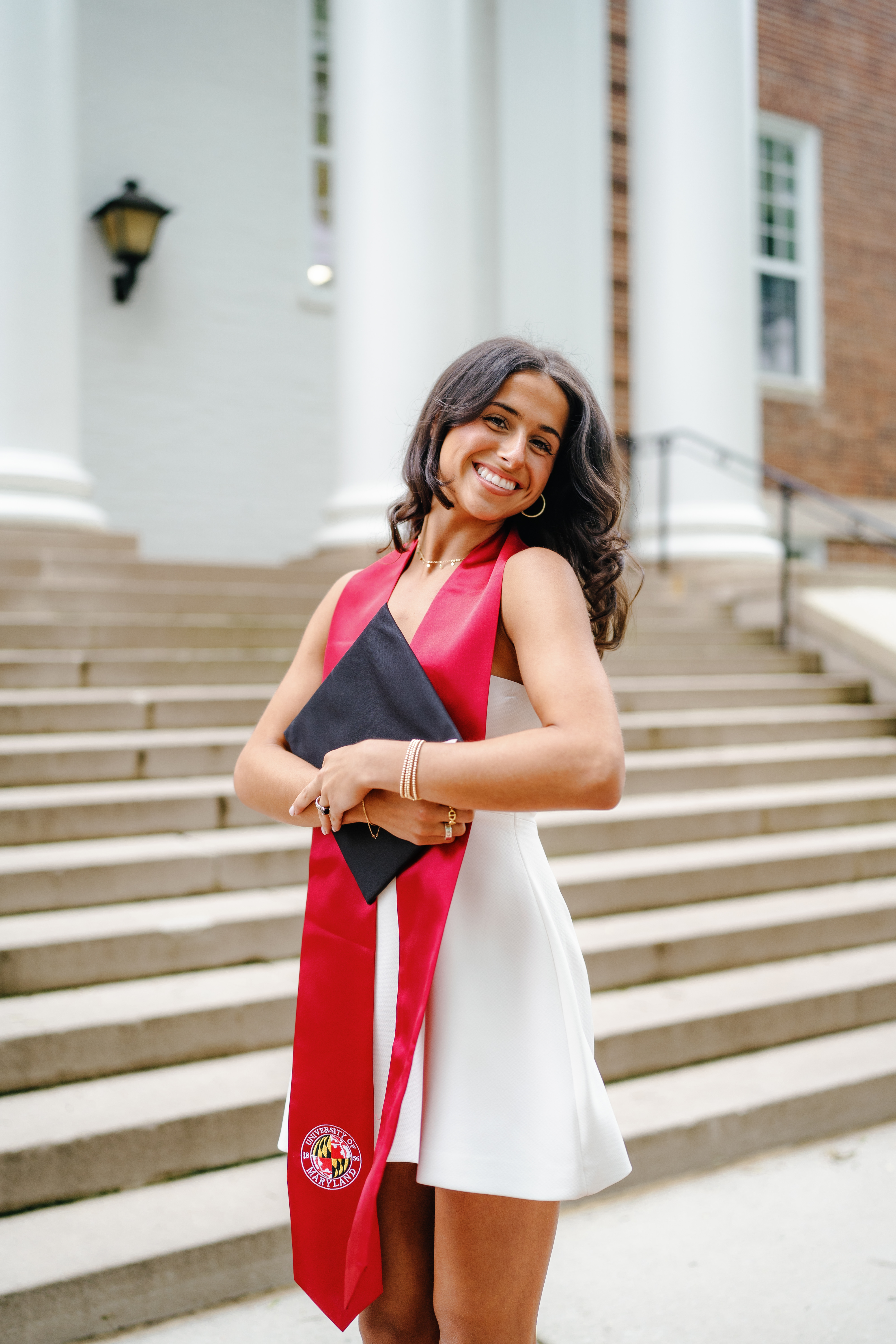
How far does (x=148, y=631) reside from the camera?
513 cm

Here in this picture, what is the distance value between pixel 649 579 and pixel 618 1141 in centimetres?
657

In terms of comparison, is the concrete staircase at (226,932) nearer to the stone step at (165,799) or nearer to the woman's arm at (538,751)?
the stone step at (165,799)

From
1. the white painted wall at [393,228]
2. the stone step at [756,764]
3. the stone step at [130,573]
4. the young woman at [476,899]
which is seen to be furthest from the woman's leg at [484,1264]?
the white painted wall at [393,228]

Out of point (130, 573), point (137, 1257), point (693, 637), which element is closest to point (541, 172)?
point (693, 637)

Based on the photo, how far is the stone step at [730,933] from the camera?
12.4 feet

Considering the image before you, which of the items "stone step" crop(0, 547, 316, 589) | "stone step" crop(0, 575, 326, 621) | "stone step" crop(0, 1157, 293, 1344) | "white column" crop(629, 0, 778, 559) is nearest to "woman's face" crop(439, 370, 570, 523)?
"stone step" crop(0, 1157, 293, 1344)

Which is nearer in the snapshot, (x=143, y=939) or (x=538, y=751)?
(x=538, y=751)

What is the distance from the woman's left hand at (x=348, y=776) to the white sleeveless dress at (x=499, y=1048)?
169 millimetres

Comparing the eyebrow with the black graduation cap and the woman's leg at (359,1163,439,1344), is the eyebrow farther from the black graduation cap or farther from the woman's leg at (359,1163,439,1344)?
the woman's leg at (359,1163,439,1344)

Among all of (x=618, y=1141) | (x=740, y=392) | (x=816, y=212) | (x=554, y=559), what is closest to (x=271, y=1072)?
(x=618, y=1141)

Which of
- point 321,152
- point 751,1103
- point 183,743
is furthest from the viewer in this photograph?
point 321,152

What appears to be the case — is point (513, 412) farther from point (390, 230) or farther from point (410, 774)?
point (390, 230)

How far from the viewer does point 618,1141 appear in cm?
152

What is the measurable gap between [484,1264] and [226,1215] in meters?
1.37
